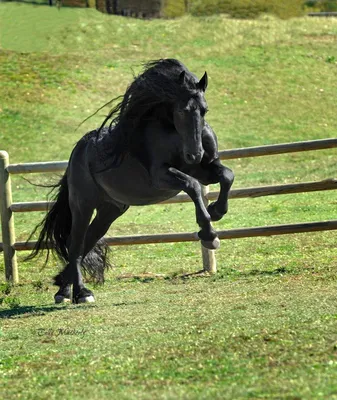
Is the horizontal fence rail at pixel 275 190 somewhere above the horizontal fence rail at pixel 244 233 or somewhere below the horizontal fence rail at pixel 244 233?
above

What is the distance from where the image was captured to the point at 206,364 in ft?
18.1

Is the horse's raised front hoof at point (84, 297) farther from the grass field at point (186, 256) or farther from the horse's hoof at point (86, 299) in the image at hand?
the grass field at point (186, 256)

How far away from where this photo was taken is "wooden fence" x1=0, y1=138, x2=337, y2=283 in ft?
34.4

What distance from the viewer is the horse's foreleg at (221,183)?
8.30 m

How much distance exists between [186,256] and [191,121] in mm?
4896

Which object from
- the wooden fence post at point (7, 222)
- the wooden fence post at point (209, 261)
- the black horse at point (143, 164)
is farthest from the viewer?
the wooden fence post at point (7, 222)

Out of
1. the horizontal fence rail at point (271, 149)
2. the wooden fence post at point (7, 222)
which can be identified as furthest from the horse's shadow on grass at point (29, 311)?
the horizontal fence rail at point (271, 149)

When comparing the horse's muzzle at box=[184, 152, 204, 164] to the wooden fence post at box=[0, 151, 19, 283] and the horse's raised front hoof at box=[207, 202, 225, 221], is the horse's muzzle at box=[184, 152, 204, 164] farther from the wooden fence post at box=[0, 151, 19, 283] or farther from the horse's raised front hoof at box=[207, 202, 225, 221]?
the wooden fence post at box=[0, 151, 19, 283]

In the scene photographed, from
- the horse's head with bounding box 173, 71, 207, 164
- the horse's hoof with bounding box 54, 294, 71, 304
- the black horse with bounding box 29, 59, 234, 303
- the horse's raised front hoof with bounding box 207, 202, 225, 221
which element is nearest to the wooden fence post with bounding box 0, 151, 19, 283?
the black horse with bounding box 29, 59, 234, 303

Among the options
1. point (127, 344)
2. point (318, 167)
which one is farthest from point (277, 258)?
point (318, 167)

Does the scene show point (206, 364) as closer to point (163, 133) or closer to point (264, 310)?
point (264, 310)

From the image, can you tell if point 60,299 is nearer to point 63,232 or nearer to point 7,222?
point 63,232

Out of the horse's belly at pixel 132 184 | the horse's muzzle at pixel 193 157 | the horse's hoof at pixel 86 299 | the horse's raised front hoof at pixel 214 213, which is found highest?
the horse's muzzle at pixel 193 157

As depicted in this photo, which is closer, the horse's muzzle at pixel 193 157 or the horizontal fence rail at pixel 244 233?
the horse's muzzle at pixel 193 157
